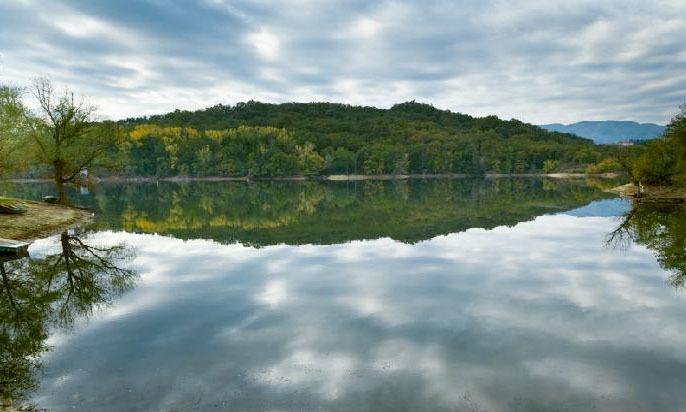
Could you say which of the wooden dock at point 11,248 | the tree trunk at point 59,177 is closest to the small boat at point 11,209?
the wooden dock at point 11,248

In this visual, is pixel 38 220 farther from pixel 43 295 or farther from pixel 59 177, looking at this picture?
pixel 43 295

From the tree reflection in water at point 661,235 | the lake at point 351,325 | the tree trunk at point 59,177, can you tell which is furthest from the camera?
the tree trunk at point 59,177

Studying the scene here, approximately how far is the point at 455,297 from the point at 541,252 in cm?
1384

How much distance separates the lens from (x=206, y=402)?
1107 cm

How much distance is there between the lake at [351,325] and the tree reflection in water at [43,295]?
0.33 ft

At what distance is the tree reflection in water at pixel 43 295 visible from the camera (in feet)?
44.0

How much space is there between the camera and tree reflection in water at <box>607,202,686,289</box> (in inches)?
1040

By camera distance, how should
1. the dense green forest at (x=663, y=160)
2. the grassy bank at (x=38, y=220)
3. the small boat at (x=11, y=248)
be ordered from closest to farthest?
the small boat at (x=11, y=248), the grassy bank at (x=38, y=220), the dense green forest at (x=663, y=160)

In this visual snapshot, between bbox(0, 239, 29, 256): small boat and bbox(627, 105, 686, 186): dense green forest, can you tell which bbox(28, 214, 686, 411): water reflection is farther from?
bbox(627, 105, 686, 186): dense green forest

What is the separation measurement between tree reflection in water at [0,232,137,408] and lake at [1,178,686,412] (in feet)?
0.33

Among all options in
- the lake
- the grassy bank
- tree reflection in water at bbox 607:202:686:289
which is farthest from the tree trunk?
tree reflection in water at bbox 607:202:686:289

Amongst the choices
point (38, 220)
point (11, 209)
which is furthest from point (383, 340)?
point (38, 220)

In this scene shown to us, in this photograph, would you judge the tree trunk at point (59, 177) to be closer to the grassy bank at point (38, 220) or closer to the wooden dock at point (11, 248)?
the grassy bank at point (38, 220)

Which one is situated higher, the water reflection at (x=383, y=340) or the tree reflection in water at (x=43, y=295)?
the water reflection at (x=383, y=340)
